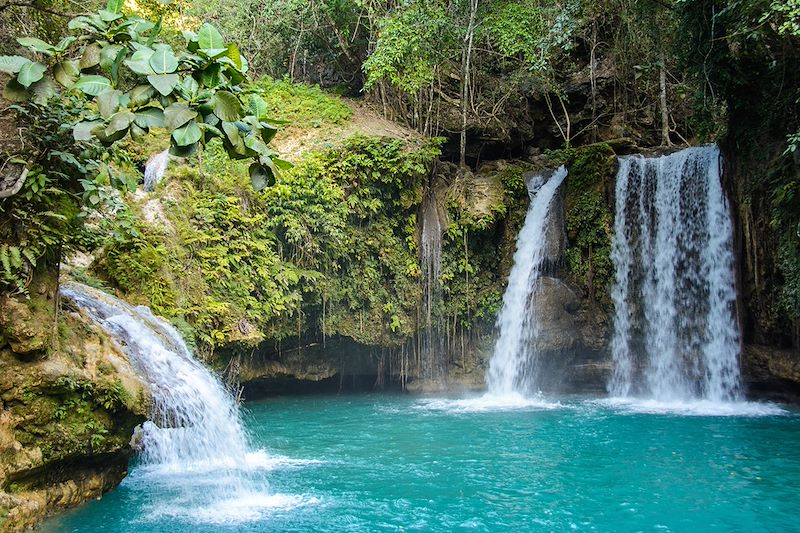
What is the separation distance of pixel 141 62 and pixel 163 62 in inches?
4.1

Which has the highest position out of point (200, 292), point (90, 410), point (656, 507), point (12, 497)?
point (200, 292)

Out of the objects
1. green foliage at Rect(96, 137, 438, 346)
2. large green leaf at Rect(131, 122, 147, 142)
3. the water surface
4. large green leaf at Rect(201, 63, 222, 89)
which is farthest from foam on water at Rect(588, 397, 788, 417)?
large green leaf at Rect(131, 122, 147, 142)

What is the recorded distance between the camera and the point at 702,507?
6.62 m

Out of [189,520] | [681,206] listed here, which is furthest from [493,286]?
[189,520]

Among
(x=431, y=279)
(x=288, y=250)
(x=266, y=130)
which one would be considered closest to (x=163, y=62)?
(x=266, y=130)

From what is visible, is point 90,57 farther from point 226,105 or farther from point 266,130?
point 266,130

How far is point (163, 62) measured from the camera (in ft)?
10.8

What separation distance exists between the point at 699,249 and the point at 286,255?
8558 millimetres

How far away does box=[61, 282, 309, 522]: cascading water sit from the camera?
679 cm

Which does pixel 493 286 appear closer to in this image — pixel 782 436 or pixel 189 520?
pixel 782 436

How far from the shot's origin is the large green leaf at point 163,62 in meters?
3.26

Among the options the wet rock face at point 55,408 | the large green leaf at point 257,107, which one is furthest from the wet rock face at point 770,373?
the large green leaf at point 257,107

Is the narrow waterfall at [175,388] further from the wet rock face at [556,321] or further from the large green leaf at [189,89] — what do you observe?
the wet rock face at [556,321]

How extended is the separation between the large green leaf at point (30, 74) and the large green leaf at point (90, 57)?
213 millimetres
